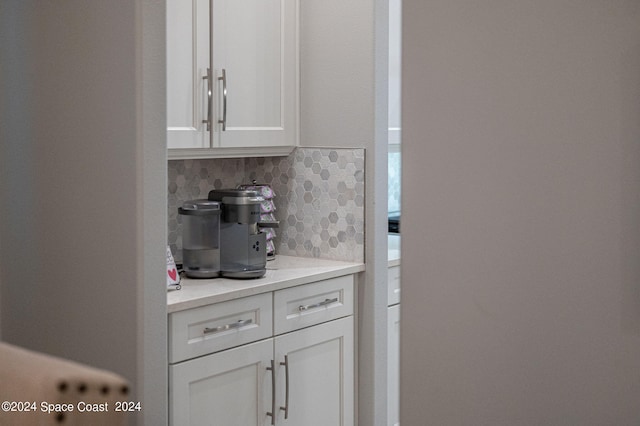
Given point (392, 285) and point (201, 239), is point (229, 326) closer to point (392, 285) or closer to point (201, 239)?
point (201, 239)

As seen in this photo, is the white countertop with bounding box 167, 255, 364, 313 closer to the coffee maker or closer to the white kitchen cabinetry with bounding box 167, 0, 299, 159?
the coffee maker

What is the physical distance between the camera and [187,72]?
2934 millimetres

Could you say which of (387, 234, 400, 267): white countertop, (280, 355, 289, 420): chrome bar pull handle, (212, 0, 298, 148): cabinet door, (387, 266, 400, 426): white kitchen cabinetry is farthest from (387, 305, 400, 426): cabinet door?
(212, 0, 298, 148): cabinet door

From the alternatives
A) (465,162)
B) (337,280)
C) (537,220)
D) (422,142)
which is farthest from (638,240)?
(337,280)

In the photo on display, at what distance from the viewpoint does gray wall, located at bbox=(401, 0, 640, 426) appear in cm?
161

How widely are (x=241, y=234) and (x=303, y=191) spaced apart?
508mm

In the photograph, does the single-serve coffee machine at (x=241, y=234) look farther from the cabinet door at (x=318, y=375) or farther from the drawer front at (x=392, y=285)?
the drawer front at (x=392, y=285)

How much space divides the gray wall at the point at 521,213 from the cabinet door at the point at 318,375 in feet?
3.50

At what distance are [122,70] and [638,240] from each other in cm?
146

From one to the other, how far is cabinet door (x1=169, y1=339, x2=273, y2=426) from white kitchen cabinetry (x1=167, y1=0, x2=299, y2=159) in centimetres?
76

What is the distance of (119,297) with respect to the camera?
238 centimetres

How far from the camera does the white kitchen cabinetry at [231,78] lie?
9.53ft

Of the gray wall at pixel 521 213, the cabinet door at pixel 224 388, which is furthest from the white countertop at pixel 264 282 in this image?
the gray wall at pixel 521 213

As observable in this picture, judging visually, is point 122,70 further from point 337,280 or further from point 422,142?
point 337,280
